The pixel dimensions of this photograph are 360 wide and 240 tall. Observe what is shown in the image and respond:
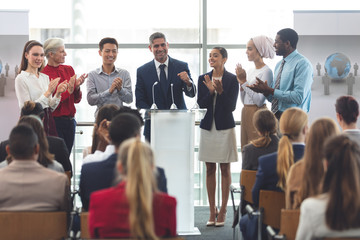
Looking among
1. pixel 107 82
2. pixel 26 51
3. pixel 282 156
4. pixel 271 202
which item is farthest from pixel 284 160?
pixel 26 51

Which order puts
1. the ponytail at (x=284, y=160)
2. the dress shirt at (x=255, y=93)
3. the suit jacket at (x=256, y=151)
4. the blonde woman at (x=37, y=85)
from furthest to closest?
the dress shirt at (x=255, y=93) → the blonde woman at (x=37, y=85) → the suit jacket at (x=256, y=151) → the ponytail at (x=284, y=160)

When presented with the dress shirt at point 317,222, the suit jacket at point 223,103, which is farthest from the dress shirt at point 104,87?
the dress shirt at point 317,222

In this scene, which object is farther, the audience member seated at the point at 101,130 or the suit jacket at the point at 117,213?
the audience member seated at the point at 101,130

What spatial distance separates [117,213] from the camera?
2377mm

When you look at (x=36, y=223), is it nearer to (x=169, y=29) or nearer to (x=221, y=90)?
(x=221, y=90)

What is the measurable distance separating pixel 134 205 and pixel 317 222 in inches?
32.4

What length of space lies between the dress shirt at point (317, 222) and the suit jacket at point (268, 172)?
3.76 ft

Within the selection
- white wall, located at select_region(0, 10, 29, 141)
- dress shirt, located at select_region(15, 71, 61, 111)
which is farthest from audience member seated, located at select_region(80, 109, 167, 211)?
white wall, located at select_region(0, 10, 29, 141)

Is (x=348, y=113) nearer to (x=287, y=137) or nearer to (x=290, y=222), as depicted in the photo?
(x=287, y=137)

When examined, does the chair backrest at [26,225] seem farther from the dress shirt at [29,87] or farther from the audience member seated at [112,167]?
the dress shirt at [29,87]

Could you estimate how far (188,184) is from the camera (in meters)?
5.01

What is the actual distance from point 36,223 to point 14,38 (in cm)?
482

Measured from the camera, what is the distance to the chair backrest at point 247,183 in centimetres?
427

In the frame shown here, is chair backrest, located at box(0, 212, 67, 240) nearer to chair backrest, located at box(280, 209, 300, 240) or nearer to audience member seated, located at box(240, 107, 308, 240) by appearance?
chair backrest, located at box(280, 209, 300, 240)
